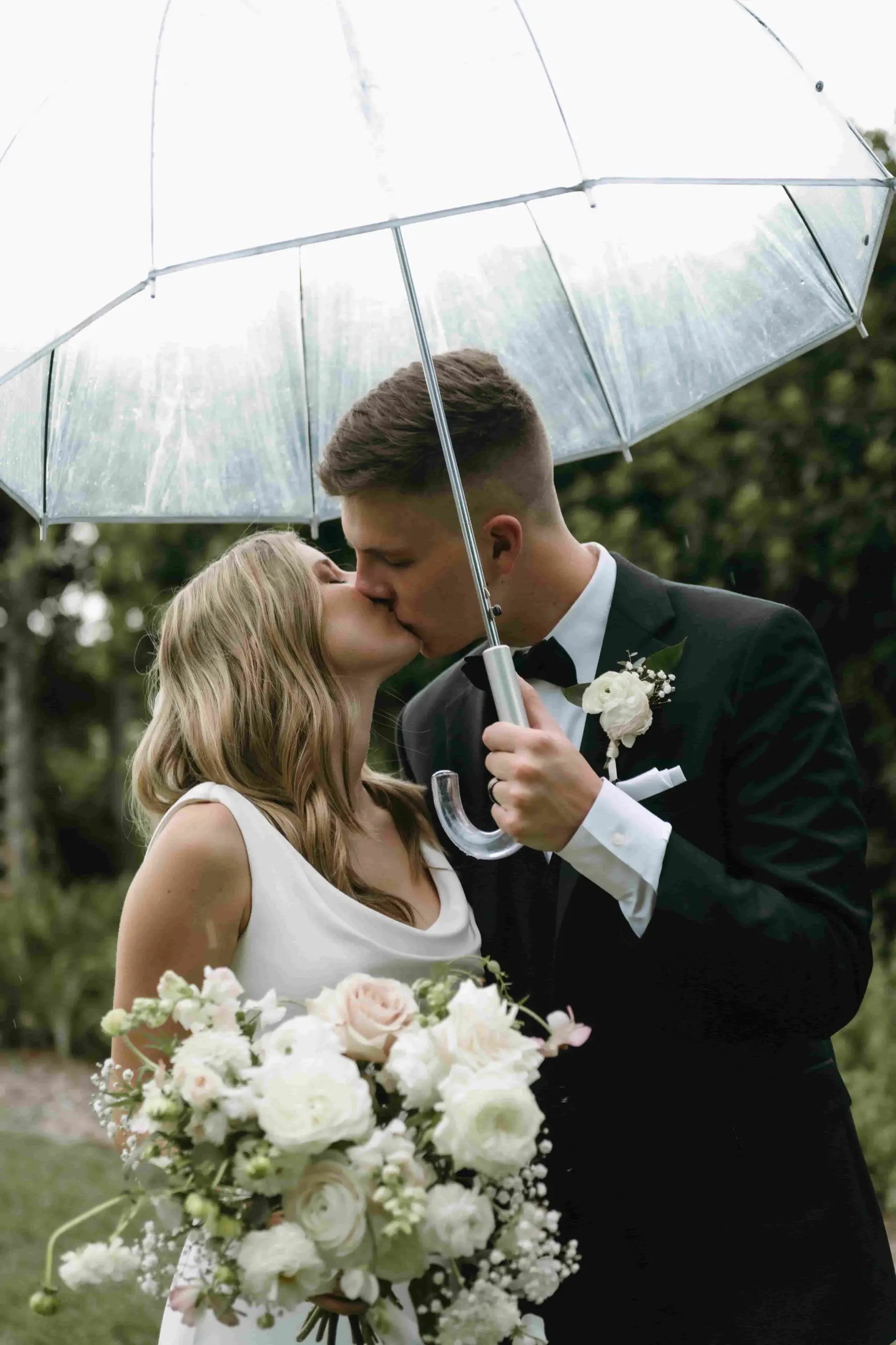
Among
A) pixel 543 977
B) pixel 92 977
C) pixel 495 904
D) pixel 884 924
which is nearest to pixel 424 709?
pixel 495 904

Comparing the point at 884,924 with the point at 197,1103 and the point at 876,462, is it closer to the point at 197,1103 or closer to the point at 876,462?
the point at 876,462

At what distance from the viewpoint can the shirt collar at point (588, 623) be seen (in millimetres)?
3230

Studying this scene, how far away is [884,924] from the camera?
7.80m

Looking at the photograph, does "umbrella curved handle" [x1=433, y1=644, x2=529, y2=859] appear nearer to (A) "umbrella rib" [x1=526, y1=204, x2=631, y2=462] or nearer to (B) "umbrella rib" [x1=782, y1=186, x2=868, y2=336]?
(A) "umbrella rib" [x1=526, y1=204, x2=631, y2=462]

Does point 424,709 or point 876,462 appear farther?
point 876,462

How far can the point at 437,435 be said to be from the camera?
3258 millimetres

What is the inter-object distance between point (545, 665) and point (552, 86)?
1.33 metres

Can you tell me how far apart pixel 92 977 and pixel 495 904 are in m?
7.94

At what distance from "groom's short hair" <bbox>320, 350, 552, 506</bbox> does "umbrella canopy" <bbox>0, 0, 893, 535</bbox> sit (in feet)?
1.42

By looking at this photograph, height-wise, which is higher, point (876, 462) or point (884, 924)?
point (876, 462)

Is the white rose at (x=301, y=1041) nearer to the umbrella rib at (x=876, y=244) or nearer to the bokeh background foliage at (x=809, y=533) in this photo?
the umbrella rib at (x=876, y=244)

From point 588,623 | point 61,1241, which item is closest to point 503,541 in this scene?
point 588,623

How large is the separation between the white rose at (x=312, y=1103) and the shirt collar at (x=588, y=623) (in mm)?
1462

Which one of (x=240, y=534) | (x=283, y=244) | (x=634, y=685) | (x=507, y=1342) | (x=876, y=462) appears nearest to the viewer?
(x=283, y=244)
